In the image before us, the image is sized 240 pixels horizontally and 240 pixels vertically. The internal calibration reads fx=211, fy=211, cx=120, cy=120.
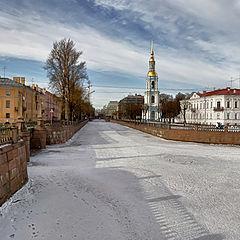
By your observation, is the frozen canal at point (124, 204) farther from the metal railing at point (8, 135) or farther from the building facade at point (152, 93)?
the building facade at point (152, 93)

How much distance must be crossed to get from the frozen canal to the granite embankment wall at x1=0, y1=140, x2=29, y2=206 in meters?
0.30

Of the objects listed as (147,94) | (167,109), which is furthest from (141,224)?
(147,94)

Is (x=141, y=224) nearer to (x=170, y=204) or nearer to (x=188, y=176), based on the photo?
(x=170, y=204)

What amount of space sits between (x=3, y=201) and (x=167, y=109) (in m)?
59.7

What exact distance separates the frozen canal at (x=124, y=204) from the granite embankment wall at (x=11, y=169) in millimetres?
301

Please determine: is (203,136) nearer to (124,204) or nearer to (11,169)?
(124,204)

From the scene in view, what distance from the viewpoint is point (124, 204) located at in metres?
6.56

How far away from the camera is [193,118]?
202 feet

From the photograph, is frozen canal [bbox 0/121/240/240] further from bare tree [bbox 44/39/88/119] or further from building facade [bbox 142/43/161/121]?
building facade [bbox 142/43/161/121]

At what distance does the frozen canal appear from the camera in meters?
5.08

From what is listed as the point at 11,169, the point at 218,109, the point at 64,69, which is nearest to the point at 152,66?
the point at 218,109

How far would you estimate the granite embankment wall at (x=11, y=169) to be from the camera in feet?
20.3

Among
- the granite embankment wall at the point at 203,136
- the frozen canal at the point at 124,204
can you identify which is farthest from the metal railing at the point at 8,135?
the granite embankment wall at the point at 203,136

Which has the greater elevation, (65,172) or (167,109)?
(167,109)
